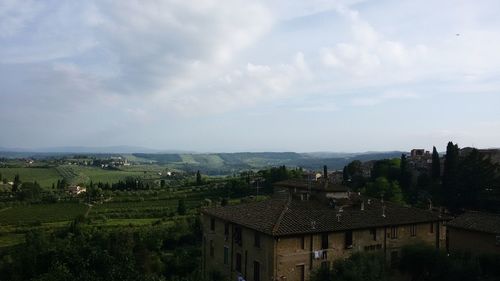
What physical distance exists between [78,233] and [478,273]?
2244 inches

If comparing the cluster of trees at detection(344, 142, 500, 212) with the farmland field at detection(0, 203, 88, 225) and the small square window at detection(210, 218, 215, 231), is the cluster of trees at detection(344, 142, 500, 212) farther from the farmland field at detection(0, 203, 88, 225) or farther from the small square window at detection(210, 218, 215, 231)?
the farmland field at detection(0, 203, 88, 225)

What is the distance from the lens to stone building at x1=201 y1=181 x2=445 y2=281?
32906 mm

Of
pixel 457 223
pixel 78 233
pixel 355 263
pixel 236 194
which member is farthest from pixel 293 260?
pixel 236 194

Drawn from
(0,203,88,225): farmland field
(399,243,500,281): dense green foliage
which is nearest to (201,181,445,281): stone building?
(399,243,500,281): dense green foliage

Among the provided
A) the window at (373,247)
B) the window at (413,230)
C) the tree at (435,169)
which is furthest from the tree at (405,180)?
the window at (373,247)

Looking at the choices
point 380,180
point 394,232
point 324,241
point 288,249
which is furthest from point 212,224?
point 380,180

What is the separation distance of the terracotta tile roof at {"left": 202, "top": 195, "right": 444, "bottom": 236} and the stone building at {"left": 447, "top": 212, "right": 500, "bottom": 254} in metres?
2.22

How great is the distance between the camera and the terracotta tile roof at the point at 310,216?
111 feet

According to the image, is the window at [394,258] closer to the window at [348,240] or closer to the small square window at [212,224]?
the window at [348,240]

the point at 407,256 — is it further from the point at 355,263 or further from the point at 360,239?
the point at 355,263

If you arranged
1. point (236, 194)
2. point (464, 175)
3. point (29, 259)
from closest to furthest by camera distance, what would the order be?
point (29, 259), point (464, 175), point (236, 194)

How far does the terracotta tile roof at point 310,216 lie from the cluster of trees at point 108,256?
18.2 feet

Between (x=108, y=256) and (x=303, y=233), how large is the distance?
1462 cm

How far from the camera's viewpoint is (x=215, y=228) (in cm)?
4034
